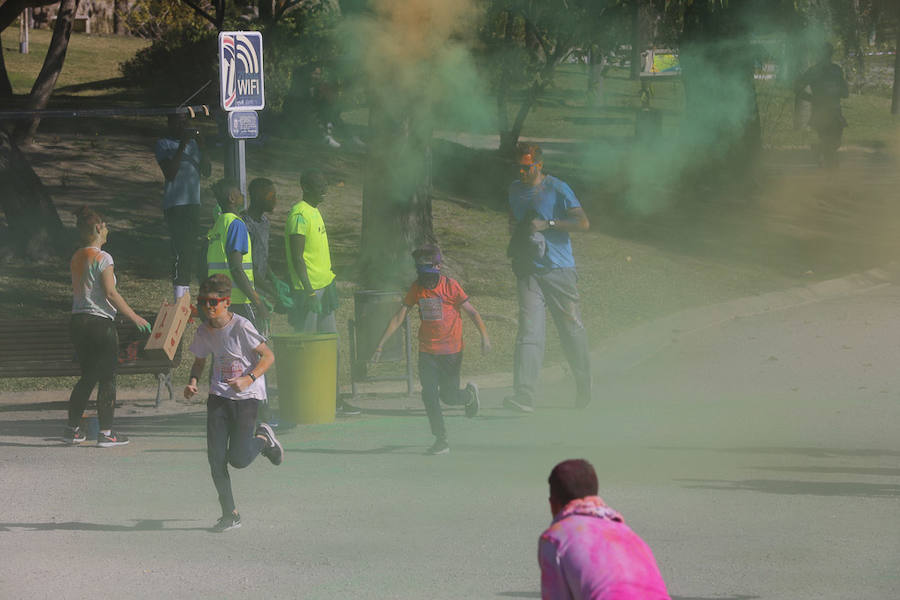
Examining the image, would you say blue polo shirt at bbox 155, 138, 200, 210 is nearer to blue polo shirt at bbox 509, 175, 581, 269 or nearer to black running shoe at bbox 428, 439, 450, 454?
blue polo shirt at bbox 509, 175, 581, 269

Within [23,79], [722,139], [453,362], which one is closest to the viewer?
[453,362]

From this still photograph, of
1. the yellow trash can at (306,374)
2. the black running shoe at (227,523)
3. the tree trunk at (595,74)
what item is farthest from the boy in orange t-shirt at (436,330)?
the tree trunk at (595,74)

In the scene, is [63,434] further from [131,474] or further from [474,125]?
[474,125]

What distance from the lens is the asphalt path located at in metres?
6.15

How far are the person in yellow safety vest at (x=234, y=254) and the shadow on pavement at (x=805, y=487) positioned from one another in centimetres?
340

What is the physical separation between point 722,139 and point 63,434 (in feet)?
42.7

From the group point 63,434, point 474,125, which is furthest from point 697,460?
point 474,125

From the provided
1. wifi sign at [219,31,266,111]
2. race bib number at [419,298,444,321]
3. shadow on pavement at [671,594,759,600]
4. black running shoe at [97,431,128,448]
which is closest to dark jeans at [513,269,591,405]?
race bib number at [419,298,444,321]

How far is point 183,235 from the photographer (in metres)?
13.3

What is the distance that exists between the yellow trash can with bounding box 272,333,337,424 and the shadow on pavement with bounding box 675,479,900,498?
2941mm

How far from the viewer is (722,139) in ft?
65.2

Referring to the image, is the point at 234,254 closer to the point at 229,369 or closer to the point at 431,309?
the point at 431,309

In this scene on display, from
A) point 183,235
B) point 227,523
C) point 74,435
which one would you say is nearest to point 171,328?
point 74,435

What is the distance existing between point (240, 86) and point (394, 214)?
416 centimetres
